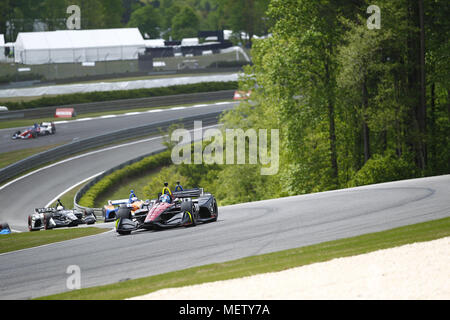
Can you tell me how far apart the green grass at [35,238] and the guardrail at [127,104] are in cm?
3878

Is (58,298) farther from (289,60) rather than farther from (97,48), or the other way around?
(97,48)

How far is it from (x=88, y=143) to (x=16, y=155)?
6.06 m

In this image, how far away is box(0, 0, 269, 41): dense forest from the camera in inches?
4158

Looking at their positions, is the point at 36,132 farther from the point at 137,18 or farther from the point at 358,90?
the point at 137,18

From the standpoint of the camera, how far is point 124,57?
275 feet

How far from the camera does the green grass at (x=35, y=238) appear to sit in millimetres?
19436

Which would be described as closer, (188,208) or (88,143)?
A: (188,208)

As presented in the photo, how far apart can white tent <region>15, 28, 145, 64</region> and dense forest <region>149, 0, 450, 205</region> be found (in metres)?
48.3

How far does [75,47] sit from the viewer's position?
7862 centimetres


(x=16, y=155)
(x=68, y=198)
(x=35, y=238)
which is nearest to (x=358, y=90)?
(x=35, y=238)

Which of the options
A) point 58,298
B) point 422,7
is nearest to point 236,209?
point 58,298

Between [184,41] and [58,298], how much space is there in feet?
318

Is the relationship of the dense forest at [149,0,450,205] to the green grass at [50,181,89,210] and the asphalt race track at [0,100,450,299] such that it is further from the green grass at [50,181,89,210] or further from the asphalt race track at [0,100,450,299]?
the green grass at [50,181,89,210]

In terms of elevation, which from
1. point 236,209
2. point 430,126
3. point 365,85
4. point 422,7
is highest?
point 422,7
